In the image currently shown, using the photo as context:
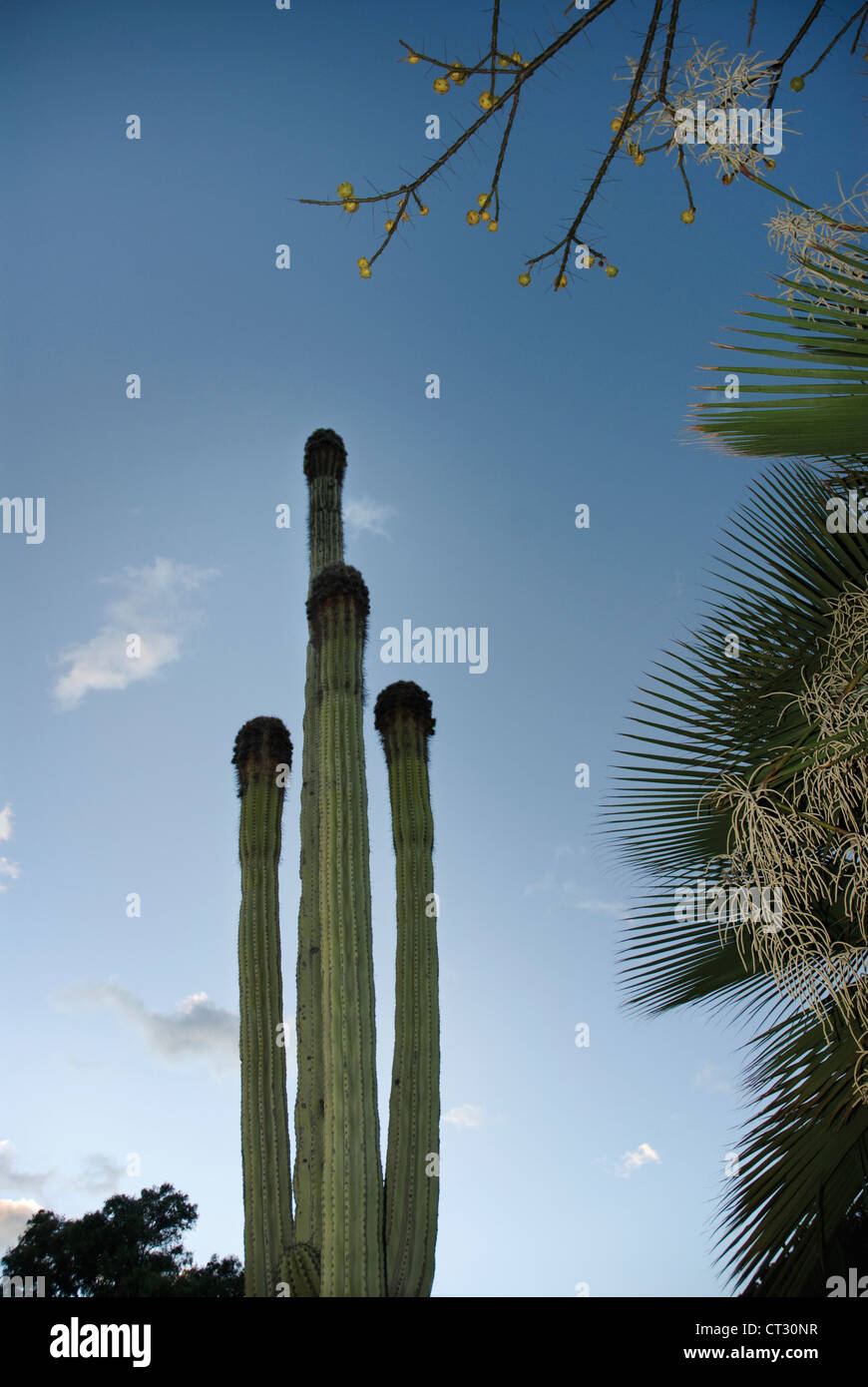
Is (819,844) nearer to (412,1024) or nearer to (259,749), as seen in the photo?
(412,1024)

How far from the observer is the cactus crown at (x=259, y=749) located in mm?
6367

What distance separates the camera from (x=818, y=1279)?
341 centimetres

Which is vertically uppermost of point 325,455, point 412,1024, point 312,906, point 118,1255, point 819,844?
point 325,455

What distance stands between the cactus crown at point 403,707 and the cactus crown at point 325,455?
74.9 inches

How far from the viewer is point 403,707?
20.6 feet

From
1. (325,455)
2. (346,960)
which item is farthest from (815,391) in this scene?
(325,455)

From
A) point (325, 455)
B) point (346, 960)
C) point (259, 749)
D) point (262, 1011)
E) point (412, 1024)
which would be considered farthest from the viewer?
point (325, 455)

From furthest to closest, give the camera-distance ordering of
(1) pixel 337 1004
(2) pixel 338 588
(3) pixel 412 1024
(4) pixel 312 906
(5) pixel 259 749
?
(5) pixel 259 749 → (2) pixel 338 588 → (4) pixel 312 906 → (3) pixel 412 1024 → (1) pixel 337 1004

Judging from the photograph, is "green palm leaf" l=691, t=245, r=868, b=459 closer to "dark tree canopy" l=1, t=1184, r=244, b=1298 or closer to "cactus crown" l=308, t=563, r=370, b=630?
A: "cactus crown" l=308, t=563, r=370, b=630

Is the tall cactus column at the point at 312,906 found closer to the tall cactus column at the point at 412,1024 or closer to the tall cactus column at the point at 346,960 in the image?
the tall cactus column at the point at 346,960

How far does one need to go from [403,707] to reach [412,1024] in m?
2.04
